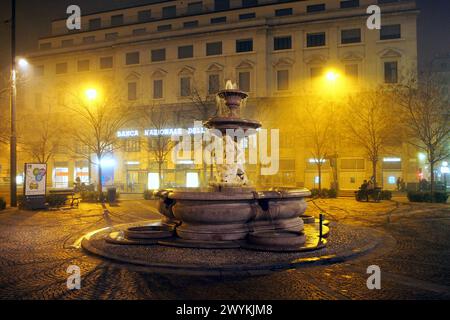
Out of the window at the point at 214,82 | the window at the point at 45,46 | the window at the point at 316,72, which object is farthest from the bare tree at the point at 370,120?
the window at the point at 45,46

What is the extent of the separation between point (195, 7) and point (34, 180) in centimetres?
3397

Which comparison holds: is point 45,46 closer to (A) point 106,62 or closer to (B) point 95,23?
(B) point 95,23

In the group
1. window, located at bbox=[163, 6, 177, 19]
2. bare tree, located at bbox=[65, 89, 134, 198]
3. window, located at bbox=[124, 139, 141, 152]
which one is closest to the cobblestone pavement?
bare tree, located at bbox=[65, 89, 134, 198]

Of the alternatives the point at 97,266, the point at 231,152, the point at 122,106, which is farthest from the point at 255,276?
the point at 122,106

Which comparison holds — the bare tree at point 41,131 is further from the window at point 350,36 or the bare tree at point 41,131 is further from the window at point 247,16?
the window at point 350,36

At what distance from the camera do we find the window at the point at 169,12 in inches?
1905

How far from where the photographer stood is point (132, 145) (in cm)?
4525

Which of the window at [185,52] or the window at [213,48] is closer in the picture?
the window at [213,48]

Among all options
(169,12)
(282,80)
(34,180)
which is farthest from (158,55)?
(34,180)

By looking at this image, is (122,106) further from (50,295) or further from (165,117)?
(50,295)

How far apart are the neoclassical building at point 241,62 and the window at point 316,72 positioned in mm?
102

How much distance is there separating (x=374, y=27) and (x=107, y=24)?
1308 inches

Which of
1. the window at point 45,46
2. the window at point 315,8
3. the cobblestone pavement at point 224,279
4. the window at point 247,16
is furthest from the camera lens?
the window at point 45,46

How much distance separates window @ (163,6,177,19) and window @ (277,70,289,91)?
53.3 feet
